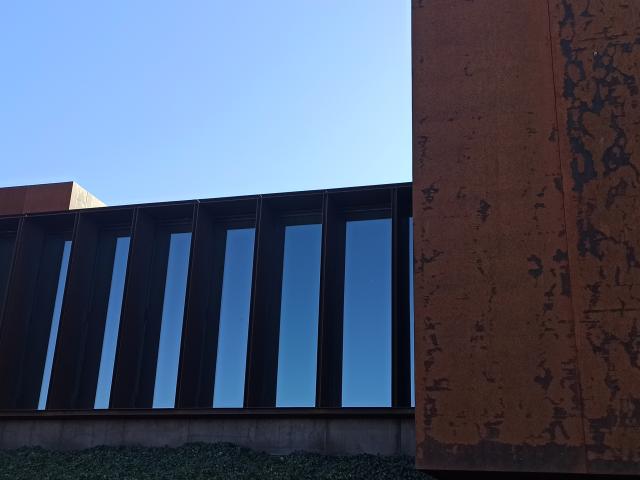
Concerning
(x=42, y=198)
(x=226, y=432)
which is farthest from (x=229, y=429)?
(x=42, y=198)

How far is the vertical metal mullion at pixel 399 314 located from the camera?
616 inches

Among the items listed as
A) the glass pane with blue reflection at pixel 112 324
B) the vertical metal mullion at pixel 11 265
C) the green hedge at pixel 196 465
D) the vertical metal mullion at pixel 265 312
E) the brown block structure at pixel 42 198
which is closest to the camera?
the green hedge at pixel 196 465

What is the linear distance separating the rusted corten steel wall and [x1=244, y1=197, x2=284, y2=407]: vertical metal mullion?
21.6 feet

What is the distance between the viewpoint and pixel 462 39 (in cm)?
1148

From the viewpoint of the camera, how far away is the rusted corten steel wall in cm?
942

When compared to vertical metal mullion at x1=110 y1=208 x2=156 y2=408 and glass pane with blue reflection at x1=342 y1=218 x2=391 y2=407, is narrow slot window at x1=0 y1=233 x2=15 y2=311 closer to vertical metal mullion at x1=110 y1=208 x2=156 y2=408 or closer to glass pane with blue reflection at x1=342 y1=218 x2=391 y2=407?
vertical metal mullion at x1=110 y1=208 x2=156 y2=408

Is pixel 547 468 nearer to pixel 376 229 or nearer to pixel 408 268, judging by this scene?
pixel 408 268

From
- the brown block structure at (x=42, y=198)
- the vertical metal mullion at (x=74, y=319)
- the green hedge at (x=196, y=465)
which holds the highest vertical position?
the brown block structure at (x=42, y=198)

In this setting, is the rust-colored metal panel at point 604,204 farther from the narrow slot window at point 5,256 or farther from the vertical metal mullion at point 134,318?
the narrow slot window at point 5,256

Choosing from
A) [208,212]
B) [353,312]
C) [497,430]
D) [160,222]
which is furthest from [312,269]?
[497,430]

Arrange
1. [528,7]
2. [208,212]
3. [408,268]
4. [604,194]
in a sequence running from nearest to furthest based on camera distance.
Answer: [604,194], [528,7], [408,268], [208,212]

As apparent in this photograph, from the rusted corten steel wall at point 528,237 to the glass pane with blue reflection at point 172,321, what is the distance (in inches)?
348

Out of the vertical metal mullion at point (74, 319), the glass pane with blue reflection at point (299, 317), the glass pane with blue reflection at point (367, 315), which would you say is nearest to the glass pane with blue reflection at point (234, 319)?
the glass pane with blue reflection at point (299, 317)

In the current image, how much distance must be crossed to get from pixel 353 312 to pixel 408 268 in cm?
156
